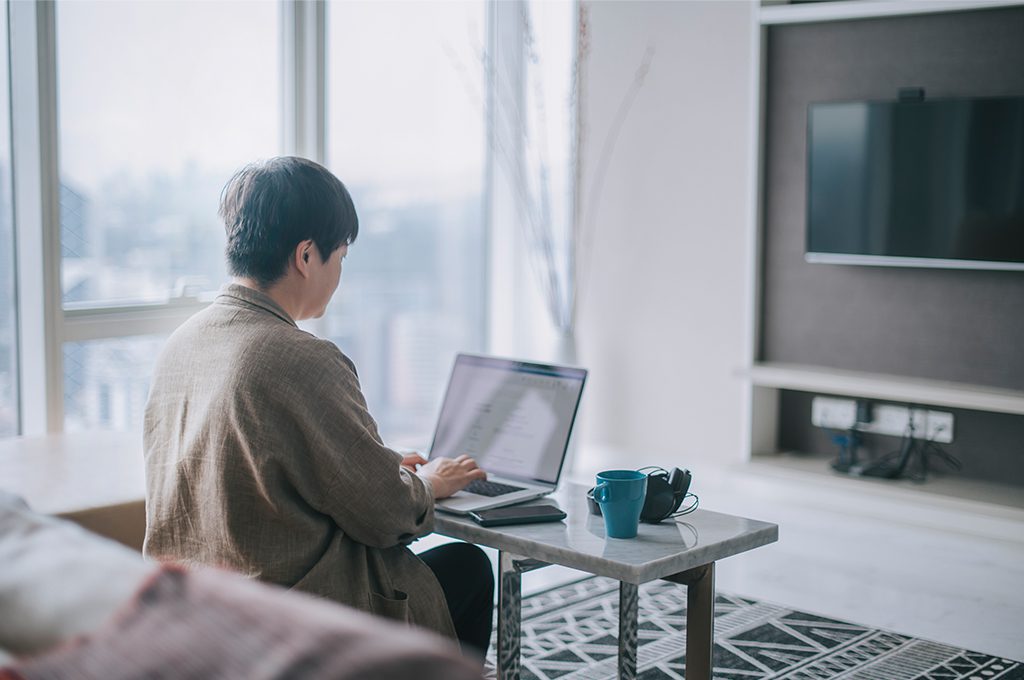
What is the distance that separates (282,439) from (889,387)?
2882 millimetres

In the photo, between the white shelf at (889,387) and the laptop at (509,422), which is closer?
the laptop at (509,422)

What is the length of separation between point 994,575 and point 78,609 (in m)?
3.29

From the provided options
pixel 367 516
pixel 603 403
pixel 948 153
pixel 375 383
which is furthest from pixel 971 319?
pixel 367 516

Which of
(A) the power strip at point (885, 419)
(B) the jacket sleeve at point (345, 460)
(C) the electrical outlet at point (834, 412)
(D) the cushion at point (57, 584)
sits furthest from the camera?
(C) the electrical outlet at point (834, 412)

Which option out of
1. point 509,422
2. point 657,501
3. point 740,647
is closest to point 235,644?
point 657,501

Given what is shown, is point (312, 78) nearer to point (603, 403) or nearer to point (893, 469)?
point (603, 403)

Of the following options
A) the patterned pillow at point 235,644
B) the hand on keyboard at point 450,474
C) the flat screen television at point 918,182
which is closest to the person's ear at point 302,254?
the hand on keyboard at point 450,474

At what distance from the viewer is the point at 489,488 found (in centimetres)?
211

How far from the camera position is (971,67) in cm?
395

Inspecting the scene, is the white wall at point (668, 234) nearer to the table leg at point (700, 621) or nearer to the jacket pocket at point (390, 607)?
the table leg at point (700, 621)

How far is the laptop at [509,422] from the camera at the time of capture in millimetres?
2131

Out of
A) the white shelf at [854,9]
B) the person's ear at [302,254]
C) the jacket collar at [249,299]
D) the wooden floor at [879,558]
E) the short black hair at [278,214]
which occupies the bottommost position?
the wooden floor at [879,558]

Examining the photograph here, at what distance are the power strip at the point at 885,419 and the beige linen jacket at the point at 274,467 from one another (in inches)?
113

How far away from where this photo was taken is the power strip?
4.14 meters
